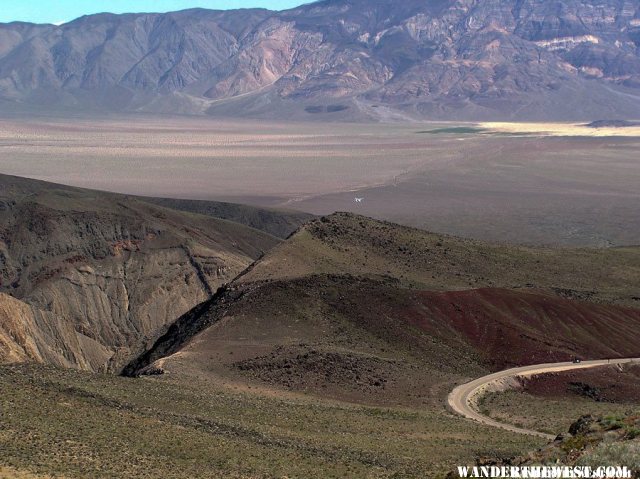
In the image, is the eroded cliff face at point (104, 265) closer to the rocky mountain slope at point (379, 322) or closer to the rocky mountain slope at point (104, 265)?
the rocky mountain slope at point (104, 265)

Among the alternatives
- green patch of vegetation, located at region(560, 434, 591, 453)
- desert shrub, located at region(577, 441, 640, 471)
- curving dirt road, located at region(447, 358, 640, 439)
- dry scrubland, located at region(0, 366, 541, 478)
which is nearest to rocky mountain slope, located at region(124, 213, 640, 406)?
curving dirt road, located at region(447, 358, 640, 439)

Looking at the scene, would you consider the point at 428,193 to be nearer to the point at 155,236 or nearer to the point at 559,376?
the point at 155,236

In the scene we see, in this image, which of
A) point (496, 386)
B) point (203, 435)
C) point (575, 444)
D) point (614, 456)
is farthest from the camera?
point (496, 386)

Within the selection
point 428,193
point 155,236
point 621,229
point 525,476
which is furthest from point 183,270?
point 428,193

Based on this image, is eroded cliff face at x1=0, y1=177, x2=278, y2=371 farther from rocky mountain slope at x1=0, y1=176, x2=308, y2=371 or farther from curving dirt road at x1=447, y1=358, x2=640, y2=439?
curving dirt road at x1=447, y1=358, x2=640, y2=439

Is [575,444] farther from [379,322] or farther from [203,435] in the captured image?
[379,322]

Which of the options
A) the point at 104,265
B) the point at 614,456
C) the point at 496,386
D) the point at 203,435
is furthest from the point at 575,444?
the point at 104,265

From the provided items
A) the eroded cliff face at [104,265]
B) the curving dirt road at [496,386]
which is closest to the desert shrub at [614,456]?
the curving dirt road at [496,386]
